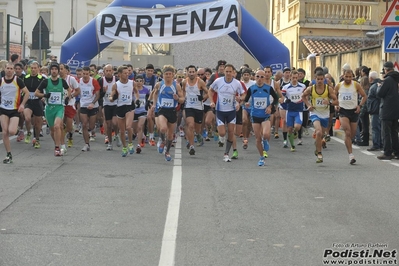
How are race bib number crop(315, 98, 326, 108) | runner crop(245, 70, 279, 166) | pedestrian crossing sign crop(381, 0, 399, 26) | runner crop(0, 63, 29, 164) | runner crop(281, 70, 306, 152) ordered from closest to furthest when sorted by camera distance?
runner crop(0, 63, 29, 164)
runner crop(245, 70, 279, 166)
race bib number crop(315, 98, 326, 108)
pedestrian crossing sign crop(381, 0, 399, 26)
runner crop(281, 70, 306, 152)

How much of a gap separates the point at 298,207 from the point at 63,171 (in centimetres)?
486

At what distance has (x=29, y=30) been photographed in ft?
250

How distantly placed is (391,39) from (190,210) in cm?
856

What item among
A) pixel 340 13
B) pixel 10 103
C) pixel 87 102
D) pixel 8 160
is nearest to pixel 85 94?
pixel 87 102

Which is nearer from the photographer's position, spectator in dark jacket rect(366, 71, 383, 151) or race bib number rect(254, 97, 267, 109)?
race bib number rect(254, 97, 267, 109)

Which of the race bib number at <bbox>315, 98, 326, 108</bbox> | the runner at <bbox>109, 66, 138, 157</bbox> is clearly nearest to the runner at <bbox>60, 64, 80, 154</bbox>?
the runner at <bbox>109, 66, 138, 157</bbox>

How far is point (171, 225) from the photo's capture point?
28.5 ft

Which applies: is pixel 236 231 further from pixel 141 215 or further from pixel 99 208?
pixel 99 208

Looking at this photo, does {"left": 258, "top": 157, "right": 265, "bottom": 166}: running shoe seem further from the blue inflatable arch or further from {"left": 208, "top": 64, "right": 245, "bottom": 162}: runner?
the blue inflatable arch

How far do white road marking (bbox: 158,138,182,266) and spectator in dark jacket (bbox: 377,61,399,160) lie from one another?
4874mm

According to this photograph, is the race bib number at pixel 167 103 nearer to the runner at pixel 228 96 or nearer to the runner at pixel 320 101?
the runner at pixel 228 96

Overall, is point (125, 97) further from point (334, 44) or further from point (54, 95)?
point (334, 44)

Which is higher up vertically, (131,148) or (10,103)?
(10,103)

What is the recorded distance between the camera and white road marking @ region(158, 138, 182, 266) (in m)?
7.16
